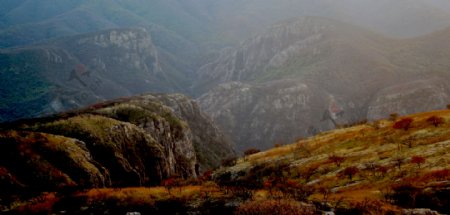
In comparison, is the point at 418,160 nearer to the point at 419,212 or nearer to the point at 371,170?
the point at 371,170

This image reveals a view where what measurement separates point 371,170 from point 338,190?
1037 centimetres

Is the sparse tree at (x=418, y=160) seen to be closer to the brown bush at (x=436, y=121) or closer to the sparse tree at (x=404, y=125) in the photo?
the brown bush at (x=436, y=121)

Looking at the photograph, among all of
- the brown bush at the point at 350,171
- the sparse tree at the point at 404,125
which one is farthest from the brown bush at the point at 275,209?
the sparse tree at the point at 404,125

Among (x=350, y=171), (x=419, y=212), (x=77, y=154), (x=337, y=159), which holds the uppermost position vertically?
(x=419, y=212)

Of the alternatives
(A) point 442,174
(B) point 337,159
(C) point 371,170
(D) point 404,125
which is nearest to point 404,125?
(D) point 404,125

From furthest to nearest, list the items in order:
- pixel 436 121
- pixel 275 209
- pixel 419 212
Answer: pixel 436 121
pixel 419 212
pixel 275 209

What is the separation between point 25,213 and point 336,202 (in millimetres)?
29757

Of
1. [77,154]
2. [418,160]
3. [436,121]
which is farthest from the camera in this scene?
[436,121]

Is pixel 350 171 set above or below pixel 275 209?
below

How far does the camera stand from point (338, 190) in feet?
176

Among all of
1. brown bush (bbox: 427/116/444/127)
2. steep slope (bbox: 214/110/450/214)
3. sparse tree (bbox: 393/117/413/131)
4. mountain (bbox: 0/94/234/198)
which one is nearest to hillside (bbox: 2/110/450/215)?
brown bush (bbox: 427/116/444/127)

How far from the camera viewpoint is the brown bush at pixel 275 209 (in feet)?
101

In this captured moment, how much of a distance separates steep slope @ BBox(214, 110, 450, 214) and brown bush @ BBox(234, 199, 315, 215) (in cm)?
483

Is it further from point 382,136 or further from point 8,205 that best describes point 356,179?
point 8,205
